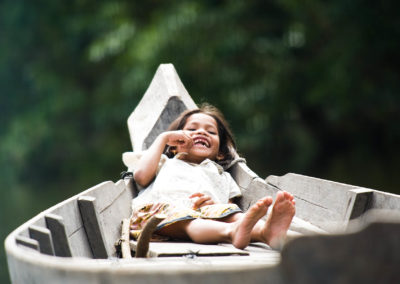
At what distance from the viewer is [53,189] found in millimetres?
12164

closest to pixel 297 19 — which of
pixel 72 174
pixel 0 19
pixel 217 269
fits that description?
pixel 72 174

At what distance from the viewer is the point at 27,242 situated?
172 centimetres

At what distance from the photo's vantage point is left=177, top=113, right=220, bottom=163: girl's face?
306 centimetres

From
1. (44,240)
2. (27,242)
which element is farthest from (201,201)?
(27,242)

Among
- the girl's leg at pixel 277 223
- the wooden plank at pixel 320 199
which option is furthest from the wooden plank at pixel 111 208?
the wooden plank at pixel 320 199

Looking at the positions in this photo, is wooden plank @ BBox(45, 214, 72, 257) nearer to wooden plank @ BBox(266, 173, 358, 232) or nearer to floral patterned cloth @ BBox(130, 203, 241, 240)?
floral patterned cloth @ BBox(130, 203, 241, 240)

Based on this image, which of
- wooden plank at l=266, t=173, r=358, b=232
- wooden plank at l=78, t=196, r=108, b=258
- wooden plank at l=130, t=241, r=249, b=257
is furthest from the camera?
wooden plank at l=266, t=173, r=358, b=232

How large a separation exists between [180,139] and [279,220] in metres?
0.92

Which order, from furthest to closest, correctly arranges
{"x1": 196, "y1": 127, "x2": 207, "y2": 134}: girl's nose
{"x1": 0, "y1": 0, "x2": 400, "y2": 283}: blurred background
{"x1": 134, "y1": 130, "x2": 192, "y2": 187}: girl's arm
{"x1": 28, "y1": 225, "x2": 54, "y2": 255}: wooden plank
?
{"x1": 0, "y1": 0, "x2": 400, "y2": 283}: blurred background, {"x1": 196, "y1": 127, "x2": 207, "y2": 134}: girl's nose, {"x1": 134, "y1": 130, "x2": 192, "y2": 187}: girl's arm, {"x1": 28, "y1": 225, "x2": 54, "y2": 255}: wooden plank

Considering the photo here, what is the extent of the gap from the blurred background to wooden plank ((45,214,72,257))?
514 cm

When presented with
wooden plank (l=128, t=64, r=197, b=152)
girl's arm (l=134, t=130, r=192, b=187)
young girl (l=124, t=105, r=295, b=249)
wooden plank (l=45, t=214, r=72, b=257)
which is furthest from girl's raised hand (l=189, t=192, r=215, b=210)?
wooden plank (l=128, t=64, r=197, b=152)

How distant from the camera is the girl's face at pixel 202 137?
306 centimetres

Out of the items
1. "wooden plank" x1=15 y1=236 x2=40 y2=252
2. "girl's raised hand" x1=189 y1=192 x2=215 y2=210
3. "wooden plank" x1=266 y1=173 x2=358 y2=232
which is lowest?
"wooden plank" x1=266 y1=173 x2=358 y2=232

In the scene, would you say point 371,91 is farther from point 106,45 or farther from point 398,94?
point 106,45
